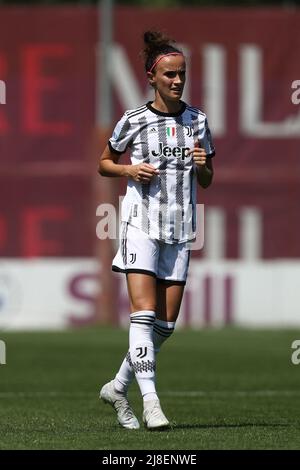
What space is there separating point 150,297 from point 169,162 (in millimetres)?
877

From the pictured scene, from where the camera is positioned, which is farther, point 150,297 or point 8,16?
point 8,16

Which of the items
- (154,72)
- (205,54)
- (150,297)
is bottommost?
(150,297)

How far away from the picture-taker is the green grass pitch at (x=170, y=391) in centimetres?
819

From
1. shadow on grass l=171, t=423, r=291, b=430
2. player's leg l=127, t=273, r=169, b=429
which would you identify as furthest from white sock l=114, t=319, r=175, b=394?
shadow on grass l=171, t=423, r=291, b=430

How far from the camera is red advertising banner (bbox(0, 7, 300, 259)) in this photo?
21.8m

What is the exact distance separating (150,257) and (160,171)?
0.55 m

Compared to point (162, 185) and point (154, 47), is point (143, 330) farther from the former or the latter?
point (154, 47)

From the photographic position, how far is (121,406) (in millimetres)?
8984

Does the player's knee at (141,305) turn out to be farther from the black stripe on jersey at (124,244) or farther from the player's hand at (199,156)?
the player's hand at (199,156)

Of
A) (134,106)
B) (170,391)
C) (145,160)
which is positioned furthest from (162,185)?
(134,106)

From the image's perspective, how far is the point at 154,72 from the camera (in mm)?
8953

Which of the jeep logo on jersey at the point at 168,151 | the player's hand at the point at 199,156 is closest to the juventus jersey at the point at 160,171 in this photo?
the jeep logo on jersey at the point at 168,151
